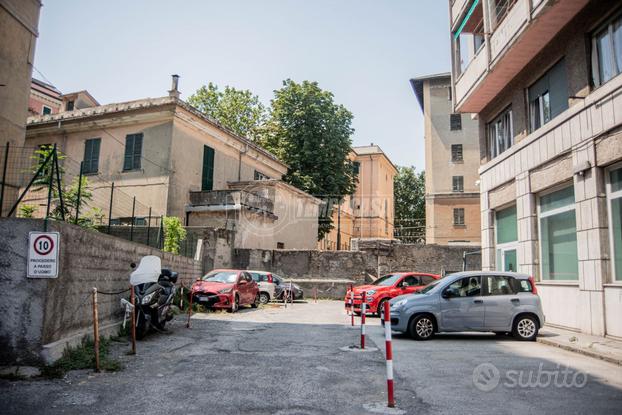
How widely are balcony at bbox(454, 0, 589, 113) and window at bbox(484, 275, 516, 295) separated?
21.9 ft

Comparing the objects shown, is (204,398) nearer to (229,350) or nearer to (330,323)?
(229,350)

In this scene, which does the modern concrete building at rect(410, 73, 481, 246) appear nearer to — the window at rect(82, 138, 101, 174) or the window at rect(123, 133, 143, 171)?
the window at rect(123, 133, 143, 171)

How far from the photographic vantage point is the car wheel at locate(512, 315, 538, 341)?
35.3ft

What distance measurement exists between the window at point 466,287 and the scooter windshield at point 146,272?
659cm

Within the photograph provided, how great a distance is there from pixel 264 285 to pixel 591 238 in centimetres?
1385

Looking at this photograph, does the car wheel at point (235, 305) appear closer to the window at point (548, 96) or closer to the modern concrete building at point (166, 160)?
the modern concrete building at point (166, 160)

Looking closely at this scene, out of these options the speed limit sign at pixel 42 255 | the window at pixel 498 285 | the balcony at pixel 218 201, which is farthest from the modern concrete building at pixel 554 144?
the balcony at pixel 218 201

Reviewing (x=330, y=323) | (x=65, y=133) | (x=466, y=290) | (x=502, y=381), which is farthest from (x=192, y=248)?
(x=502, y=381)

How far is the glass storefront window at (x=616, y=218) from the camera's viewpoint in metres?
10.3

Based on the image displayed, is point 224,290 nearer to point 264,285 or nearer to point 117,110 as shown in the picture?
point 264,285

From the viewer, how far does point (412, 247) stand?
26.8 m

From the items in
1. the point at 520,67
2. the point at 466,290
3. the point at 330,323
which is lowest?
the point at 330,323

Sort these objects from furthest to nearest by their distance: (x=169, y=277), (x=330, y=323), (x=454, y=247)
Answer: (x=454, y=247) → (x=330, y=323) → (x=169, y=277)

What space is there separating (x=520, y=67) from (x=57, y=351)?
14.4 m
